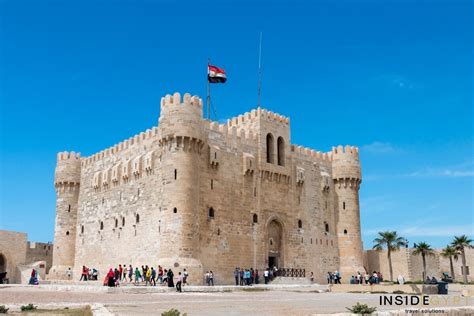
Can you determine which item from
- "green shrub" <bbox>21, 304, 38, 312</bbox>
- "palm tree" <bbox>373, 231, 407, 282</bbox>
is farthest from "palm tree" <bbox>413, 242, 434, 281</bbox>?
"green shrub" <bbox>21, 304, 38, 312</bbox>

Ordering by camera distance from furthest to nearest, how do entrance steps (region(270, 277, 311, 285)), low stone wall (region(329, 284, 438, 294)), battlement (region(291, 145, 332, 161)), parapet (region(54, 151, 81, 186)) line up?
parapet (region(54, 151, 81, 186))
battlement (region(291, 145, 332, 161))
entrance steps (region(270, 277, 311, 285))
low stone wall (region(329, 284, 438, 294))

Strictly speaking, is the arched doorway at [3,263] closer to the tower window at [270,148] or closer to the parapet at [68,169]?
the parapet at [68,169]

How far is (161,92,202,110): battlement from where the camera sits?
99.8ft

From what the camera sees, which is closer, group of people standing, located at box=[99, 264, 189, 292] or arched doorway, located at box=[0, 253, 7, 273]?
group of people standing, located at box=[99, 264, 189, 292]

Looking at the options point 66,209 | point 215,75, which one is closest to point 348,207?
point 215,75

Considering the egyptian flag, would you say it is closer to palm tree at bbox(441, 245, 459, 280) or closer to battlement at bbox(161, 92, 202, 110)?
battlement at bbox(161, 92, 202, 110)

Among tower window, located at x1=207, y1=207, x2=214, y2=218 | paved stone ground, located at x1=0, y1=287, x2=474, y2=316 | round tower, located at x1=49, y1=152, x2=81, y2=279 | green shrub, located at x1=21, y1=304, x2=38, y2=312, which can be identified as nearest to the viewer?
green shrub, located at x1=21, y1=304, x2=38, y2=312

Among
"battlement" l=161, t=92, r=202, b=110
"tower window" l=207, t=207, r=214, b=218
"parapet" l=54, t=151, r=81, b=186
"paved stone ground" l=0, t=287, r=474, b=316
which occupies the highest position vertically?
"battlement" l=161, t=92, r=202, b=110

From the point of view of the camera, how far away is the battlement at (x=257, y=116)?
3535 cm

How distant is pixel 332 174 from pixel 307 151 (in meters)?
3.11

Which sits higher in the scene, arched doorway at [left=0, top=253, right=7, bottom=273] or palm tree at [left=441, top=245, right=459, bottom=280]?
palm tree at [left=441, top=245, right=459, bottom=280]

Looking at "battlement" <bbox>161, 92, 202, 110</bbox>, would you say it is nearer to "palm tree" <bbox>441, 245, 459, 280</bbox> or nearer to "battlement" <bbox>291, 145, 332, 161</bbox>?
"battlement" <bbox>291, 145, 332, 161</bbox>

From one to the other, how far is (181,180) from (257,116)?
8307mm

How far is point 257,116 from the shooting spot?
35188 millimetres
